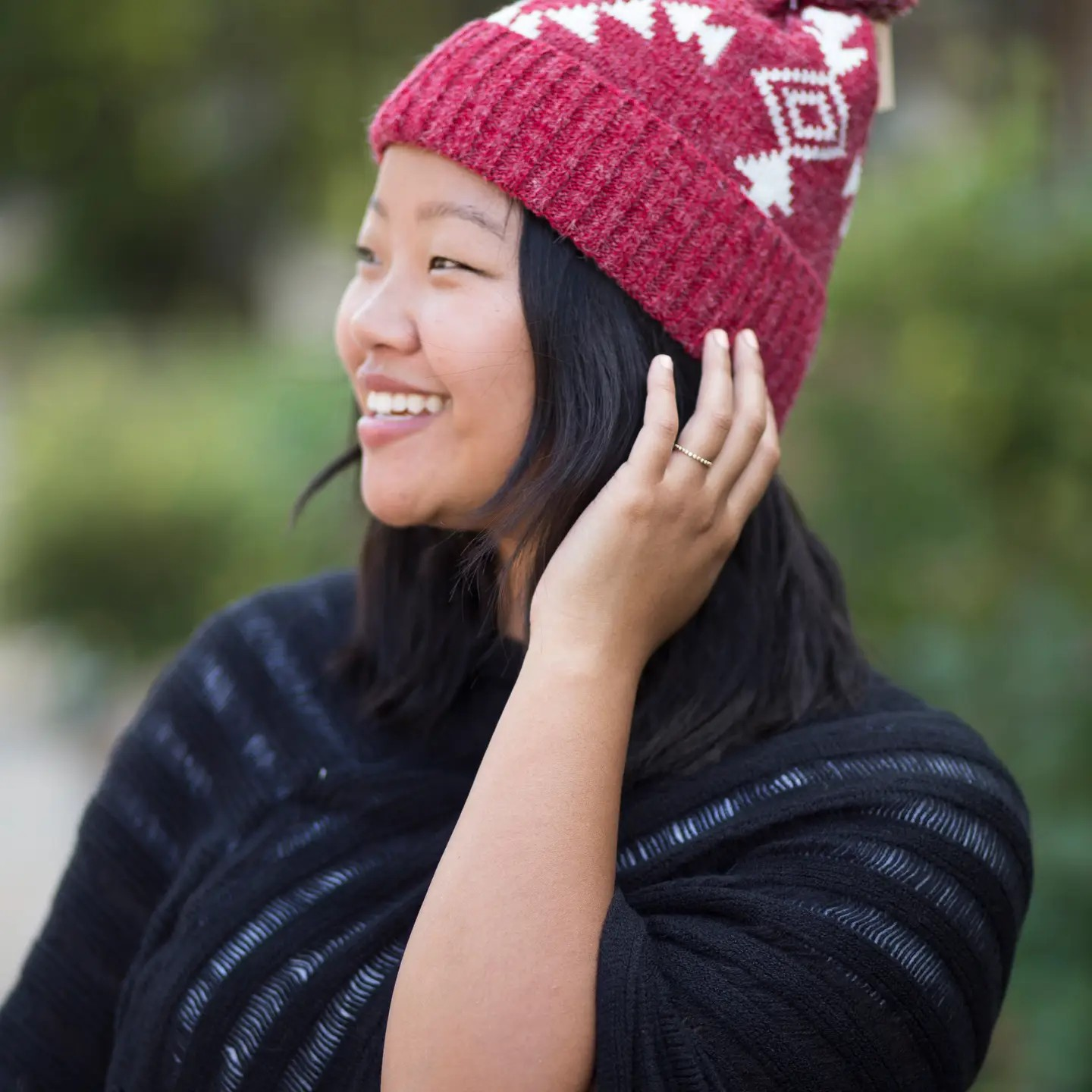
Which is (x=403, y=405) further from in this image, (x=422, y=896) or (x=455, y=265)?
(x=422, y=896)

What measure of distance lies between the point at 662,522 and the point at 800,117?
63 cm

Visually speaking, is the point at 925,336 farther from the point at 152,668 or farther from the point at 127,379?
the point at 127,379

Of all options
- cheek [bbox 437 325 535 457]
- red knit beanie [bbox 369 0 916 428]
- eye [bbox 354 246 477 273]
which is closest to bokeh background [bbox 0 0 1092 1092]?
red knit beanie [bbox 369 0 916 428]

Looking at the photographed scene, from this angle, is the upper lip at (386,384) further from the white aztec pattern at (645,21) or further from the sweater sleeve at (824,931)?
the sweater sleeve at (824,931)

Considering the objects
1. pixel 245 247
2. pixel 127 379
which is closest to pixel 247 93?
pixel 245 247

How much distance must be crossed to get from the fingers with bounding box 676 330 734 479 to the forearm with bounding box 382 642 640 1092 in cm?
32

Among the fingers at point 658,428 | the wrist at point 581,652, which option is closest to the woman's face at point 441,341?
the fingers at point 658,428

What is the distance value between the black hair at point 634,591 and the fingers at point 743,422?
9 centimetres

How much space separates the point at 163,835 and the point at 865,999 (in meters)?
1.05

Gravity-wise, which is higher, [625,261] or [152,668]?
[625,261]

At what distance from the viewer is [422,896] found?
179 cm

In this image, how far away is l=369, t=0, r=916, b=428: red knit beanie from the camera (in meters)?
1.80

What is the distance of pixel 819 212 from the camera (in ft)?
6.53

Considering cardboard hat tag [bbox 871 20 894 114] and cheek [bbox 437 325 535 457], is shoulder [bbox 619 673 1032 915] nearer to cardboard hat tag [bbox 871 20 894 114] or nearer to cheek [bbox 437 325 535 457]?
cheek [bbox 437 325 535 457]
